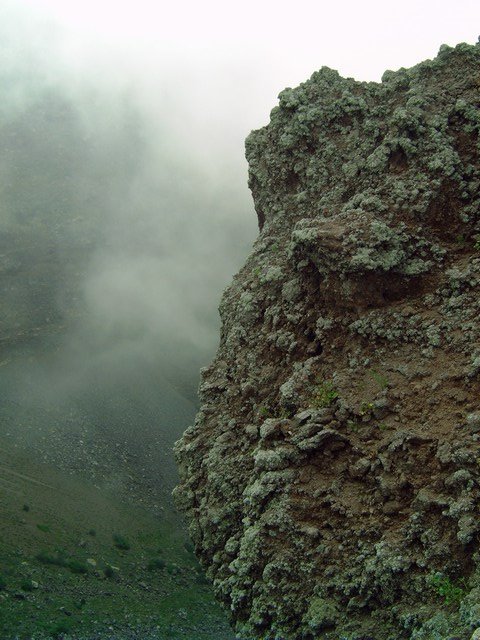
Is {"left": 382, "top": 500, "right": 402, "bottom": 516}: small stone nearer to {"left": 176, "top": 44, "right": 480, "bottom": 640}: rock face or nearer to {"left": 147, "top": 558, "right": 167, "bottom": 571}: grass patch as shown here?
{"left": 176, "top": 44, "right": 480, "bottom": 640}: rock face

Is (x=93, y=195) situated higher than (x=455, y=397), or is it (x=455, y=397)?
(x=93, y=195)

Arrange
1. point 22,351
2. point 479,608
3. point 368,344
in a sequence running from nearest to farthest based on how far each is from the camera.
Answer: point 479,608 → point 368,344 → point 22,351

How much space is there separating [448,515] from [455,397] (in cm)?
132

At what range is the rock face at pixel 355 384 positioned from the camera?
6883mm

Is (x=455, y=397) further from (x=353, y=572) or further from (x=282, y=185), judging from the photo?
(x=282, y=185)

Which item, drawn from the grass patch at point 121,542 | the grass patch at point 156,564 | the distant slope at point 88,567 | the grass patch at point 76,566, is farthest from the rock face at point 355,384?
the grass patch at point 121,542

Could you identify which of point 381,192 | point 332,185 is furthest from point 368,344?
point 332,185

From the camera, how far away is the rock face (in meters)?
6.88

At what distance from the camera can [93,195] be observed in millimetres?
151000

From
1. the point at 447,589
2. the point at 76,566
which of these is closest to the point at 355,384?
the point at 447,589

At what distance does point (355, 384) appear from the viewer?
8.16m

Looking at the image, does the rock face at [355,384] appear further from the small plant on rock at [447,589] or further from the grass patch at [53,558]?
the grass patch at [53,558]

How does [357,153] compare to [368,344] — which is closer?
[368,344]

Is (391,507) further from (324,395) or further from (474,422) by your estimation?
(324,395)
